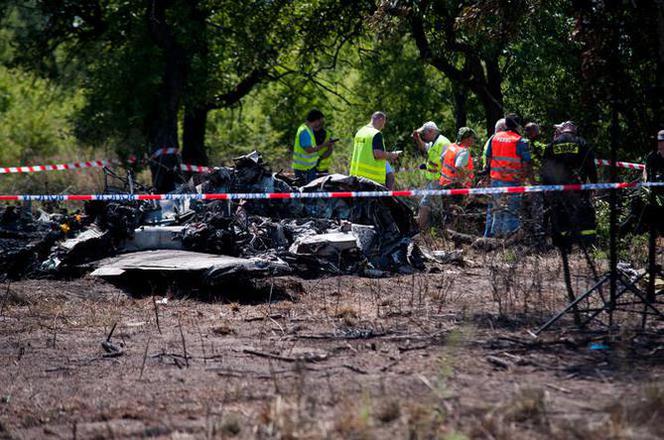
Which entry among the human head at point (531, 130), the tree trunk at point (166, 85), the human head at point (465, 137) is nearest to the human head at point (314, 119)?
the human head at point (465, 137)

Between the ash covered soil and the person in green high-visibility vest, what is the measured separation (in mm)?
4626

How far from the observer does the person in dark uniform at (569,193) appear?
27.0 feet

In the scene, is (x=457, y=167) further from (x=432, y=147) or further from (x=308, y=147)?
(x=308, y=147)

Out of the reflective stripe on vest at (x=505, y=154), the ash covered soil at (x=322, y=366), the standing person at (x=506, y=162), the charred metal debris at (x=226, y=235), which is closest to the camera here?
the ash covered soil at (x=322, y=366)

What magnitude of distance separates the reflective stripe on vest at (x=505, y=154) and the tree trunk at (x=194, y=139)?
40.0 ft

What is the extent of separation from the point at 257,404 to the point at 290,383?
1.54 ft

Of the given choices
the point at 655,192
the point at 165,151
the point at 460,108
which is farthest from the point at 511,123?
the point at 165,151

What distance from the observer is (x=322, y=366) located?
689cm

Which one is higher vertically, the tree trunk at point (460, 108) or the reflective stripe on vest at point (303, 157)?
the tree trunk at point (460, 108)

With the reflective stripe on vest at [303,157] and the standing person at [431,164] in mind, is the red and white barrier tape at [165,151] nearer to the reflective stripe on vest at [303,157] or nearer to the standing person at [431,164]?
the reflective stripe on vest at [303,157]

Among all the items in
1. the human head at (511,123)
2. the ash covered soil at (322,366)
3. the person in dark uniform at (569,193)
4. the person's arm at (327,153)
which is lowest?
the ash covered soil at (322,366)

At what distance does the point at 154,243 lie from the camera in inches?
450

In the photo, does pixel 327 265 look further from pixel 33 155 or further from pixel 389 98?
pixel 33 155

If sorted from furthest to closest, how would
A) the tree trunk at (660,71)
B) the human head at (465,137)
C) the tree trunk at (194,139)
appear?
the tree trunk at (194,139)
the human head at (465,137)
the tree trunk at (660,71)
